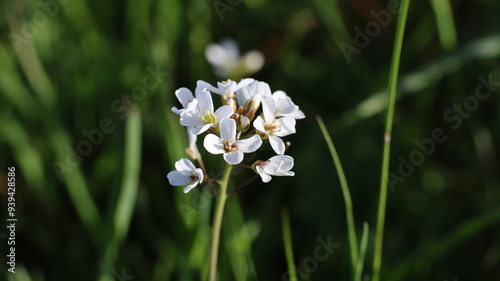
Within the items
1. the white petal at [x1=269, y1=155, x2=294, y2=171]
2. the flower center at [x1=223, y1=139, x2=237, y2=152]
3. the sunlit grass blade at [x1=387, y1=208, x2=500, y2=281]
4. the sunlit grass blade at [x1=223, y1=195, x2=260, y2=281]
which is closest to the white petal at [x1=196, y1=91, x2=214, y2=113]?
the flower center at [x1=223, y1=139, x2=237, y2=152]

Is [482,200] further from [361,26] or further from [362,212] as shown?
[361,26]

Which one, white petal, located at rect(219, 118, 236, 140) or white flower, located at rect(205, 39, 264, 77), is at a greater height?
white flower, located at rect(205, 39, 264, 77)

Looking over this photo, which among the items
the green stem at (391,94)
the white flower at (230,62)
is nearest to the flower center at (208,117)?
the green stem at (391,94)

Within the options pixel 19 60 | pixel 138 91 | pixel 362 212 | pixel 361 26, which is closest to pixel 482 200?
pixel 362 212

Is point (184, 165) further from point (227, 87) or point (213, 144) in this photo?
point (227, 87)

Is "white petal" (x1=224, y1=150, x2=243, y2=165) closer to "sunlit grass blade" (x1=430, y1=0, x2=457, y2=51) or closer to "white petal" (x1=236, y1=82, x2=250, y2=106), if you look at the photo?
"white petal" (x1=236, y1=82, x2=250, y2=106)

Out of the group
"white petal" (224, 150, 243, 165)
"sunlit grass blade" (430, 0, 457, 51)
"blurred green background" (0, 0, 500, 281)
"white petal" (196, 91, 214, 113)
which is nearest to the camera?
"white petal" (224, 150, 243, 165)
